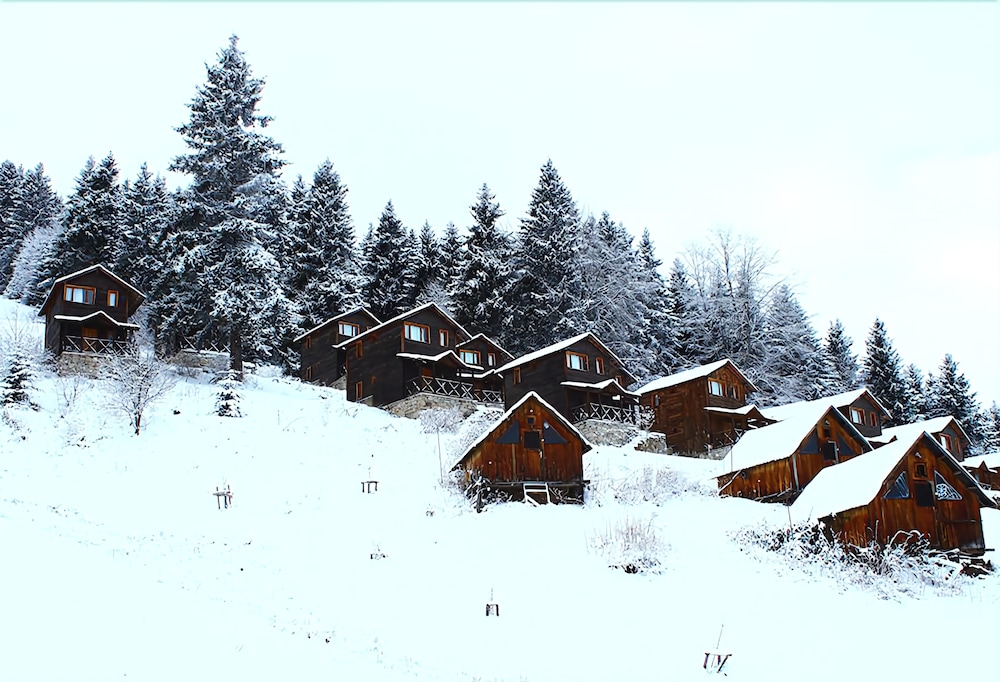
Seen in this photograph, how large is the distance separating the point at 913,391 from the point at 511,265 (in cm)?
3687

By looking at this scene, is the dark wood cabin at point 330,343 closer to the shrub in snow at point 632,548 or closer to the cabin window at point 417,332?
the cabin window at point 417,332

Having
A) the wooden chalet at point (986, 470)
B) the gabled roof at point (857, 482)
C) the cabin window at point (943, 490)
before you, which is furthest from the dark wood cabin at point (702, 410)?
the cabin window at point (943, 490)

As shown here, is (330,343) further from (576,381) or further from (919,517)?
(919,517)

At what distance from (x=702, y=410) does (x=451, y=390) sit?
49.9 ft

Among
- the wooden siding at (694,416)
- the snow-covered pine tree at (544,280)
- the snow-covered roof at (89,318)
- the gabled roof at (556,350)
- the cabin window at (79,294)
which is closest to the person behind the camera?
the snow-covered roof at (89,318)

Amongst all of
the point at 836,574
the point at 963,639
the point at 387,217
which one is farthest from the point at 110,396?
the point at 387,217

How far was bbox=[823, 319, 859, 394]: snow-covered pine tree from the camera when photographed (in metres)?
70.6

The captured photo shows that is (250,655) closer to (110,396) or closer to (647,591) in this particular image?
(647,591)

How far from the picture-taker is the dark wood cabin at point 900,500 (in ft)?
91.9

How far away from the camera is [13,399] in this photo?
32219 mm

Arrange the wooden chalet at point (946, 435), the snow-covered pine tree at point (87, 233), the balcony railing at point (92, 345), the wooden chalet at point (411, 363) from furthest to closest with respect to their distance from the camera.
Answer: the snow-covered pine tree at point (87, 233), the wooden chalet at point (946, 435), the wooden chalet at point (411, 363), the balcony railing at point (92, 345)

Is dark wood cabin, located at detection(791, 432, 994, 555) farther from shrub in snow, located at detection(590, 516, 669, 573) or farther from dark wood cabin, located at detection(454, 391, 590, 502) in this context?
dark wood cabin, located at detection(454, 391, 590, 502)

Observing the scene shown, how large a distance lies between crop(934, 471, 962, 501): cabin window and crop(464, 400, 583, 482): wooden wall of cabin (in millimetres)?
13253

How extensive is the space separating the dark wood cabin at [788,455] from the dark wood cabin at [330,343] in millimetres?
28864
